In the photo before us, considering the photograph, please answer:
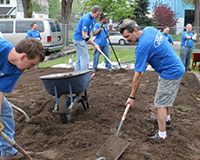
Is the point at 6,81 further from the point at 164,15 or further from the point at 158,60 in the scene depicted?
the point at 164,15

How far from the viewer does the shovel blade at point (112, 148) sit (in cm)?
332

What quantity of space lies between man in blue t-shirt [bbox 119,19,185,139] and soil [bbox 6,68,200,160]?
0.39m

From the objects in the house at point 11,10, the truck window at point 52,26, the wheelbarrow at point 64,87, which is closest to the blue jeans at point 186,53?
the wheelbarrow at point 64,87

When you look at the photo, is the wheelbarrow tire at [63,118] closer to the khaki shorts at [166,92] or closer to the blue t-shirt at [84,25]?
the khaki shorts at [166,92]

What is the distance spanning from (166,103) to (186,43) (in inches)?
293

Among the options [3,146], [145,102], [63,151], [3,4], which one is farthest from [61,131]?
[3,4]

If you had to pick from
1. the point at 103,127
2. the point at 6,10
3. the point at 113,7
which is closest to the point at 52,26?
the point at 113,7

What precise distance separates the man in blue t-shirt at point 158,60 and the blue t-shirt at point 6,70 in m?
1.61

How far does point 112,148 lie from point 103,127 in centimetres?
88

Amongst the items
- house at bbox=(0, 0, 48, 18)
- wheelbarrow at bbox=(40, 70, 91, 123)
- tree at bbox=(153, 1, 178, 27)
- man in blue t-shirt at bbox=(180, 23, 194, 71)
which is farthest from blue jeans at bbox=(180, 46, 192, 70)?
house at bbox=(0, 0, 48, 18)

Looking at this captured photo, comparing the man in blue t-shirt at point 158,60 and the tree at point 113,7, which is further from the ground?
the tree at point 113,7

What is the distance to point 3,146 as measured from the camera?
3.20 metres

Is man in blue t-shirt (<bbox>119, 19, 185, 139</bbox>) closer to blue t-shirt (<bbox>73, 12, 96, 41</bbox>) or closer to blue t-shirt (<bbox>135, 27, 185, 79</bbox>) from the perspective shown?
blue t-shirt (<bbox>135, 27, 185, 79</bbox>)

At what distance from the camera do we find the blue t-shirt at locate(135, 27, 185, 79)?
137 inches
